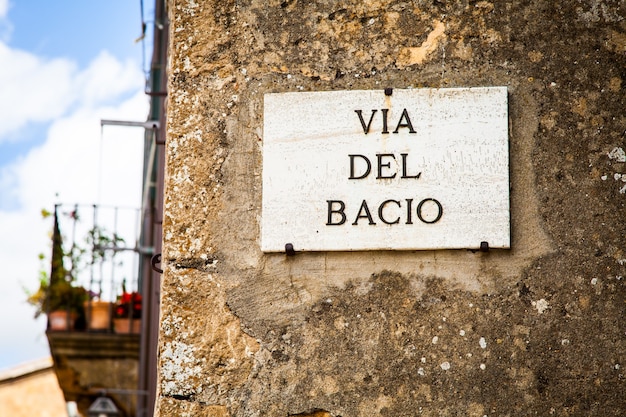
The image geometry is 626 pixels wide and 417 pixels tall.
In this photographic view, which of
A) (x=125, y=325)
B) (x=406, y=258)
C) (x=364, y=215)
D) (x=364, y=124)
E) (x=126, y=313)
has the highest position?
(x=364, y=124)

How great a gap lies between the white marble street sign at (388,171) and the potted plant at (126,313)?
234 inches

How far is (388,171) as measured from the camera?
289 centimetres

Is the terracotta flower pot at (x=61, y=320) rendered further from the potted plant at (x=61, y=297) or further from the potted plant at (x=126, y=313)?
the potted plant at (x=126, y=313)

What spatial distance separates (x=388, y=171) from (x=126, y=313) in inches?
245

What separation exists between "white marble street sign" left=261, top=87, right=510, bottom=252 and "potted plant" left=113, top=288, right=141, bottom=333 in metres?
5.94

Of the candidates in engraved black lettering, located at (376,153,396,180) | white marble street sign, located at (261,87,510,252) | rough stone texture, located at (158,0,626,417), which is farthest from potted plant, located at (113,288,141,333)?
engraved black lettering, located at (376,153,396,180)

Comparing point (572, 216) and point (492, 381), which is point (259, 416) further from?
point (572, 216)

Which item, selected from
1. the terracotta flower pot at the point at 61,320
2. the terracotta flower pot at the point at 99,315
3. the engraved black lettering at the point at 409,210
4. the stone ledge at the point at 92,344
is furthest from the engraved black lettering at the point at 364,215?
the terracotta flower pot at the point at 61,320

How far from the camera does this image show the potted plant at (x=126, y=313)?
8641 mm

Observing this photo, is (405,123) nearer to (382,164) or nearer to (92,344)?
(382,164)

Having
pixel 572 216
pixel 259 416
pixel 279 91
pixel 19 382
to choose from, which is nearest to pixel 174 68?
pixel 279 91

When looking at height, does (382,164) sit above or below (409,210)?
above

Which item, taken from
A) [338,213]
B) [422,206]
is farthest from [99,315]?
[422,206]

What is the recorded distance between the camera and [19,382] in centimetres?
1590
